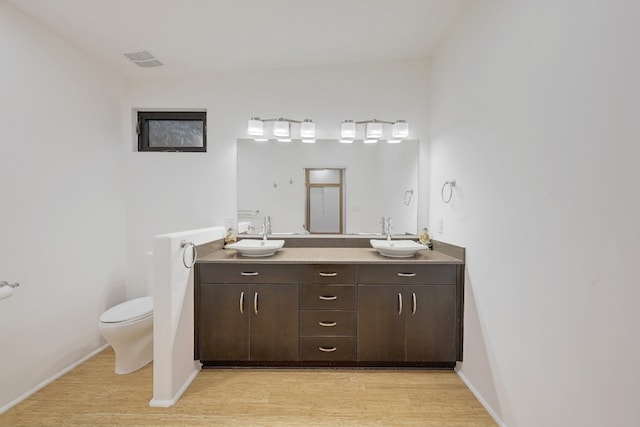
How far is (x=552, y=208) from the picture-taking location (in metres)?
1.27

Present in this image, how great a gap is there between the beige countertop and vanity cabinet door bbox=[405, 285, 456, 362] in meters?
0.21

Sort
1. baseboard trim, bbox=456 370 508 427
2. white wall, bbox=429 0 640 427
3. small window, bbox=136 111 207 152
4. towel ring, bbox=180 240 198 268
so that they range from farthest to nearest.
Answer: small window, bbox=136 111 207 152 → towel ring, bbox=180 240 198 268 → baseboard trim, bbox=456 370 508 427 → white wall, bbox=429 0 640 427

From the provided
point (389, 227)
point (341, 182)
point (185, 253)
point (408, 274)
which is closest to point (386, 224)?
point (389, 227)

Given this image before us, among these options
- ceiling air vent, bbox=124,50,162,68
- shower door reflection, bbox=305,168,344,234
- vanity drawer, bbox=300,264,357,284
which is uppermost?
ceiling air vent, bbox=124,50,162,68

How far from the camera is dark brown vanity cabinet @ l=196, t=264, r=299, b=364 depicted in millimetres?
2154

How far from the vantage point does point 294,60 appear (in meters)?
2.60

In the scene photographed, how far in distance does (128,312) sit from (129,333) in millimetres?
161

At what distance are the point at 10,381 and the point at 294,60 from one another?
307 centimetres

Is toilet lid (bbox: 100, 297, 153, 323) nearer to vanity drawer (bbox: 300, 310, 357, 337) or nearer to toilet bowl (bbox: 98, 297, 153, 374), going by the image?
toilet bowl (bbox: 98, 297, 153, 374)

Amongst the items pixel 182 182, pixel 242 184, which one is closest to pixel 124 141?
pixel 182 182

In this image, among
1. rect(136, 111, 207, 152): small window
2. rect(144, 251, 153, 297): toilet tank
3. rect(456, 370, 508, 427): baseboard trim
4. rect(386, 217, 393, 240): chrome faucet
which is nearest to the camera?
rect(456, 370, 508, 427): baseboard trim

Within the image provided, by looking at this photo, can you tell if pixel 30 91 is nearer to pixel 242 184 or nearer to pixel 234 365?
pixel 242 184

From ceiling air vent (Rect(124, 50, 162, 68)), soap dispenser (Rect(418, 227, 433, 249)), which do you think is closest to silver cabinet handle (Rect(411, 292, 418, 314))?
soap dispenser (Rect(418, 227, 433, 249))

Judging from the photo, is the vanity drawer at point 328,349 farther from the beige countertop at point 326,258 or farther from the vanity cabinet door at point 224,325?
the beige countertop at point 326,258
